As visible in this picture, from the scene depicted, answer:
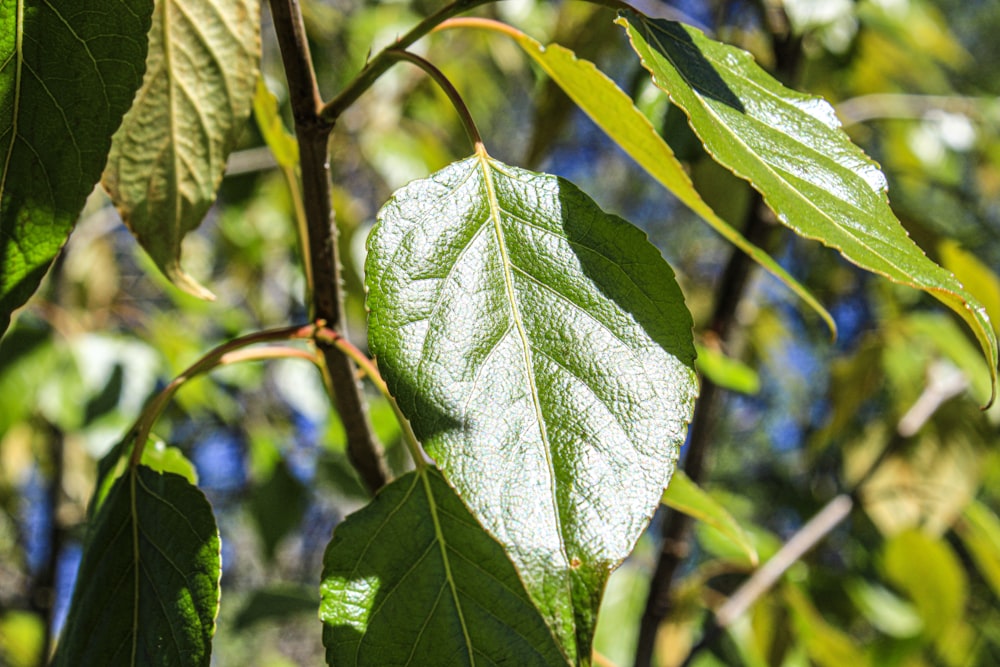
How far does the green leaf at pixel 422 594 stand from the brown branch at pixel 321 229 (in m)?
0.07

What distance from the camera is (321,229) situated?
16.6 inches

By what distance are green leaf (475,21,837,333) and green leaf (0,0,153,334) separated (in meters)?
0.16

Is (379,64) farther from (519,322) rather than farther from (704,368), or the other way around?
(704,368)

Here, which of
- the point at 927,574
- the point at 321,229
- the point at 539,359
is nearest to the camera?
the point at 539,359

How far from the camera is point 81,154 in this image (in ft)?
1.11

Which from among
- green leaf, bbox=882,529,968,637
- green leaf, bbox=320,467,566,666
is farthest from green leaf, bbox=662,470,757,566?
green leaf, bbox=882,529,968,637

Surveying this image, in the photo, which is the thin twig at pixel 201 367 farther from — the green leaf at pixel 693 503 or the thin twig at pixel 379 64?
the green leaf at pixel 693 503

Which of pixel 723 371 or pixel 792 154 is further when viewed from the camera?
pixel 723 371

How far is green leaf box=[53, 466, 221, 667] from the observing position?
1.21 ft

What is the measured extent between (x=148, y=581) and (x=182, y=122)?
0.22 metres

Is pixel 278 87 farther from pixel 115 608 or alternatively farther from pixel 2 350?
pixel 115 608

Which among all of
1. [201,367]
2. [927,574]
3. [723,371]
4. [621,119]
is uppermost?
[621,119]

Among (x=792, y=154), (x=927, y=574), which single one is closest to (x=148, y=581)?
(x=792, y=154)

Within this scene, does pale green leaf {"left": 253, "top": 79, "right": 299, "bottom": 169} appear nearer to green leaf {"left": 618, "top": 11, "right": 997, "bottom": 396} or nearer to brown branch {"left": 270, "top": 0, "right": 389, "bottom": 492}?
brown branch {"left": 270, "top": 0, "right": 389, "bottom": 492}
